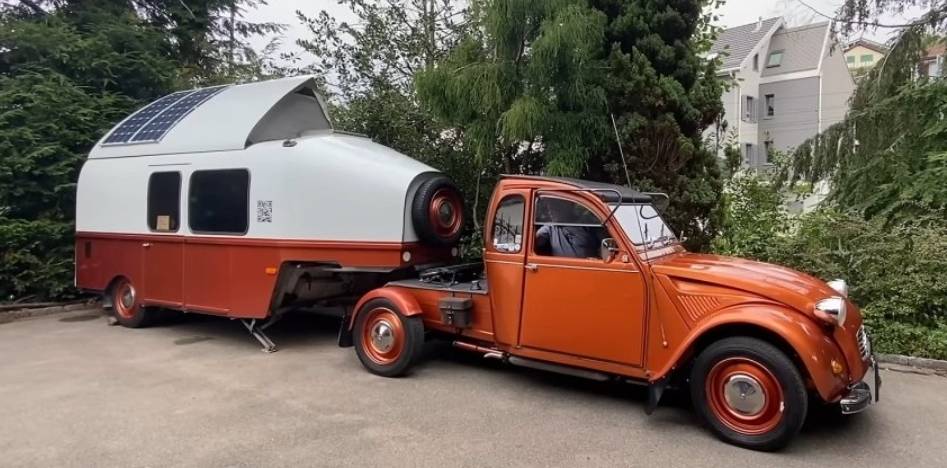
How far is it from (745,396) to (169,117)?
772 centimetres

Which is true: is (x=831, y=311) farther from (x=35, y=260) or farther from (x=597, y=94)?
(x=35, y=260)

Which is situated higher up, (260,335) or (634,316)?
(634,316)

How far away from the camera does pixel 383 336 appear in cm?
624

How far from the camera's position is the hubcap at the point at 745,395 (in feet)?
14.4

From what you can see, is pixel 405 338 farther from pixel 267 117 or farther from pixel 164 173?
pixel 164 173

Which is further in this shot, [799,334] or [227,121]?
[227,121]

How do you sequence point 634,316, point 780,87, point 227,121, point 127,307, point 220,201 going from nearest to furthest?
point 634,316
point 220,201
point 227,121
point 127,307
point 780,87

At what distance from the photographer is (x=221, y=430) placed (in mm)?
4789

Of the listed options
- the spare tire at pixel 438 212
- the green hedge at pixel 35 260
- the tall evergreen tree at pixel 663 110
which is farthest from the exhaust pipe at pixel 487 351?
the green hedge at pixel 35 260

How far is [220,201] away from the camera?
738cm

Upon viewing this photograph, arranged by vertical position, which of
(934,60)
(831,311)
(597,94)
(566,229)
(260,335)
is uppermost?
(934,60)

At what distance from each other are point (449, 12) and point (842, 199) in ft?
→ 23.1

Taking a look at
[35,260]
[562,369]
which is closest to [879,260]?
[562,369]

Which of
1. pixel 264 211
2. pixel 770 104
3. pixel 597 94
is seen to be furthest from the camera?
A: pixel 770 104
